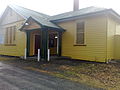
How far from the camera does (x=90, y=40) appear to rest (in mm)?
10930

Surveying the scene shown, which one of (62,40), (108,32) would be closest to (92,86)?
(108,32)

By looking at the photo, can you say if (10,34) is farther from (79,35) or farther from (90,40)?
(90,40)

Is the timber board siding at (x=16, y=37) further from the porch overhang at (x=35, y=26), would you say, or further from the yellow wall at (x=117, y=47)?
the yellow wall at (x=117, y=47)

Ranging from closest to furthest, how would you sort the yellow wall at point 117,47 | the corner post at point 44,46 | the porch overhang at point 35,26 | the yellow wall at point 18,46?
the yellow wall at point 117,47 → the porch overhang at point 35,26 → the corner post at point 44,46 → the yellow wall at point 18,46

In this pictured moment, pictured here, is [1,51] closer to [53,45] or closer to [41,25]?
[53,45]

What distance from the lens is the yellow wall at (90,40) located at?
→ 404 inches

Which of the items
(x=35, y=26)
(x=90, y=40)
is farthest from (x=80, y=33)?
(x=35, y=26)

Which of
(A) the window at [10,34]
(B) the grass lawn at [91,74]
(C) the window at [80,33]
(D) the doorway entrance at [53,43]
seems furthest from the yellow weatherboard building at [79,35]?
(B) the grass lawn at [91,74]

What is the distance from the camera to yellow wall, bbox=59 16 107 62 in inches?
404

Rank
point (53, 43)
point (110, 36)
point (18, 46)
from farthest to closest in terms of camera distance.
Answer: point (53, 43) < point (18, 46) < point (110, 36)

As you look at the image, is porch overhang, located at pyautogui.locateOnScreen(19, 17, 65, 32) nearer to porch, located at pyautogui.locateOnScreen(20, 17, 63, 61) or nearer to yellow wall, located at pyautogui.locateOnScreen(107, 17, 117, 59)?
porch, located at pyautogui.locateOnScreen(20, 17, 63, 61)

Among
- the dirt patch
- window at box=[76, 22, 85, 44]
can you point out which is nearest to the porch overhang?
window at box=[76, 22, 85, 44]

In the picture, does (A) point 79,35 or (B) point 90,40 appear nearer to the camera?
(B) point 90,40

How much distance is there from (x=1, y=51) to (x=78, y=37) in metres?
11.3
